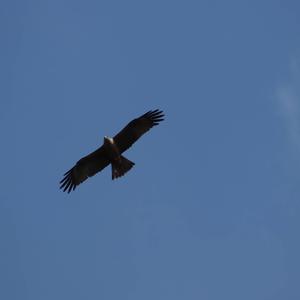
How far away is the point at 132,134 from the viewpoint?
868 inches

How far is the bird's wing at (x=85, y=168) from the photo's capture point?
22.5m

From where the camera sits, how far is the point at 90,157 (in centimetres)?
2247

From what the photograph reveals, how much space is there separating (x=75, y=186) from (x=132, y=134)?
85.6 inches

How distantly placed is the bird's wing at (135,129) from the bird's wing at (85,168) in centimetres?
59

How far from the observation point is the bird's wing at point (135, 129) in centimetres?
2194

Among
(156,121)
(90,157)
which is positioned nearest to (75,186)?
(90,157)

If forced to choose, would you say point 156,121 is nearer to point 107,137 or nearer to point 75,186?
point 107,137

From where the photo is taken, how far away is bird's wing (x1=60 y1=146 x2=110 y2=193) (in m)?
22.5

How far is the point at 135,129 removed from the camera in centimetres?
2200

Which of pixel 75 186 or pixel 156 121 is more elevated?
pixel 156 121

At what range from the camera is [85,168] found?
22.7 metres

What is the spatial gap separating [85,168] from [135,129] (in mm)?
1807

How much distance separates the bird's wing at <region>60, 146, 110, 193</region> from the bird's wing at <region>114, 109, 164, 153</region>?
59cm

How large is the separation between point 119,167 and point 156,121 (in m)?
1.53
